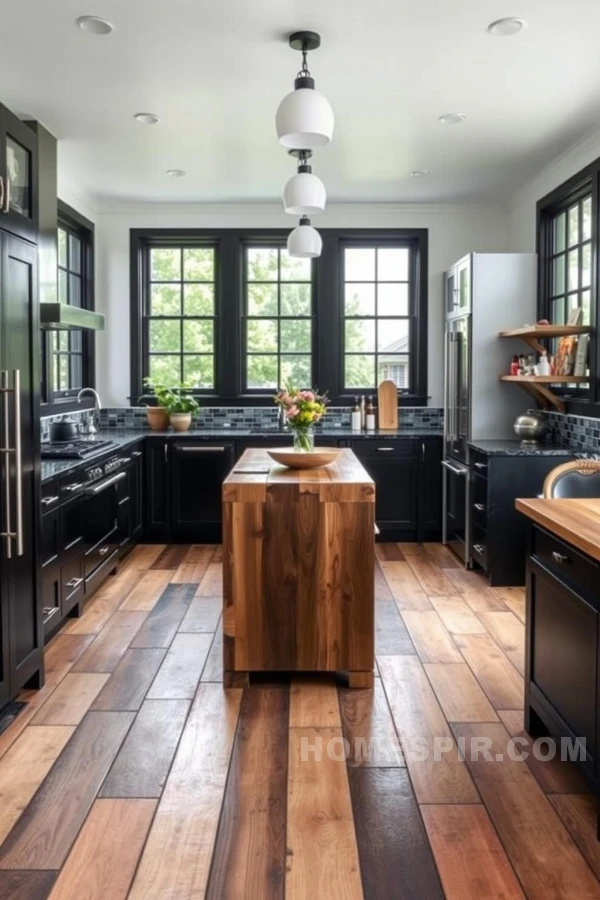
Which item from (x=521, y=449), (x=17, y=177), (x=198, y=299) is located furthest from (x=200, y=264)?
(x=17, y=177)

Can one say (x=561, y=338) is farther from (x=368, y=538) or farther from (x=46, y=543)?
(x=46, y=543)

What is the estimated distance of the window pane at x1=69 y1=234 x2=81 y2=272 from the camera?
638 cm

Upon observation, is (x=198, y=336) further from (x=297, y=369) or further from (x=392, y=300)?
(x=392, y=300)

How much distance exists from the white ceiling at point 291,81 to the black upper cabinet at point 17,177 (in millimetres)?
516

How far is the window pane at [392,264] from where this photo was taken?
22.7 feet

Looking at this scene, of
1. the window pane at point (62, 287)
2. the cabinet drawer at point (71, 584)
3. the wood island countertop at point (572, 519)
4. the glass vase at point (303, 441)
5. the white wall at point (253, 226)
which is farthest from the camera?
the white wall at point (253, 226)

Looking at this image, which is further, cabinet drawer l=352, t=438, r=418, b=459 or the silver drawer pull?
cabinet drawer l=352, t=438, r=418, b=459

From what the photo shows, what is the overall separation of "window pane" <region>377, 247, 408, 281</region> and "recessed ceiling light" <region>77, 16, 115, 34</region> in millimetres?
3790

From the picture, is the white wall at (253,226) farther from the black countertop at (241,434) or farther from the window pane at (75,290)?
the black countertop at (241,434)

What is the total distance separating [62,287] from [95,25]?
9.53 ft

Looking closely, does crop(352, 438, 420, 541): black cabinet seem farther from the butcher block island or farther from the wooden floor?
the butcher block island

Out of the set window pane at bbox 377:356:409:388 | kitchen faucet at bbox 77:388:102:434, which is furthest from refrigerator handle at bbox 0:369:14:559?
window pane at bbox 377:356:409:388

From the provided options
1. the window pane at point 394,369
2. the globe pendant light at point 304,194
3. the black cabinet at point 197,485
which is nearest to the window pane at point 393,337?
the window pane at point 394,369

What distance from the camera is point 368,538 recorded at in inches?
132
